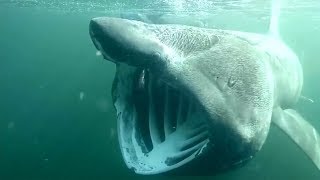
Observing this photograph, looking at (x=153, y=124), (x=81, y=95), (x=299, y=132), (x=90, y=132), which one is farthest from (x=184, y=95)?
(x=81, y=95)

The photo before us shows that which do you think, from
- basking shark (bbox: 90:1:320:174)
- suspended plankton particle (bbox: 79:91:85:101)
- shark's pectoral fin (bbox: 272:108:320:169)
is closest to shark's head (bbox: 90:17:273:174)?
basking shark (bbox: 90:1:320:174)

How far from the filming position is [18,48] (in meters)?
78.6

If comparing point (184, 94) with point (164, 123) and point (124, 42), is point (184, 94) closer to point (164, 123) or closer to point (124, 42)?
point (124, 42)

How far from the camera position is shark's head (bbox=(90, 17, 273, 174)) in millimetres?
2775

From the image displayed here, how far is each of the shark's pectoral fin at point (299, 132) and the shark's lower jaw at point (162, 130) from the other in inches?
69.5

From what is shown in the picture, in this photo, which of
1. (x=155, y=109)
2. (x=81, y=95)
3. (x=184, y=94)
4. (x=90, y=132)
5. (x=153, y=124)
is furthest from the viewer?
(x=81, y=95)

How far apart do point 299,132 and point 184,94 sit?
3063mm

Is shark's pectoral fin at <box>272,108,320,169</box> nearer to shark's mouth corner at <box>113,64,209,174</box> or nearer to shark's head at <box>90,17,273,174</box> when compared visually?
shark's head at <box>90,17,273,174</box>

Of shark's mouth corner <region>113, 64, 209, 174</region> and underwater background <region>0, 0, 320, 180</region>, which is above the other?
shark's mouth corner <region>113, 64, 209, 174</region>

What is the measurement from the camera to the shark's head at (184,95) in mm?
2775

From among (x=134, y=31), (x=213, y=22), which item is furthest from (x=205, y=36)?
(x=213, y=22)

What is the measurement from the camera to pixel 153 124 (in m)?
3.67

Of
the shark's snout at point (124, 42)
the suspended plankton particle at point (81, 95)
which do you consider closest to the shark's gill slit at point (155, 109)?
the shark's snout at point (124, 42)

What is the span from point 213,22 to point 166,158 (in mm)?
25615
